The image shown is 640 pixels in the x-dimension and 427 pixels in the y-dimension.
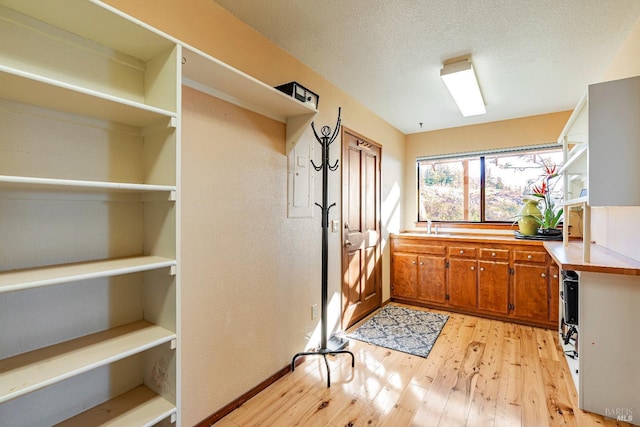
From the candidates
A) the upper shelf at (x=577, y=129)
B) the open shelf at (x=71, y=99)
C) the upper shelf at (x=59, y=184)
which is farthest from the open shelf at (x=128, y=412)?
the upper shelf at (x=577, y=129)

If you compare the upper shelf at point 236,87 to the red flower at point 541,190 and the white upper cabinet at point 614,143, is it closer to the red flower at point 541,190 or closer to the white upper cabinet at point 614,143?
the white upper cabinet at point 614,143

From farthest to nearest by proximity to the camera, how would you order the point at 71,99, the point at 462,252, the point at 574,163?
the point at 462,252 < the point at 574,163 < the point at 71,99

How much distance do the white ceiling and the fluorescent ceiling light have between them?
0.28 feet

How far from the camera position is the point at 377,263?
3.73 meters

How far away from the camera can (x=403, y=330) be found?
309 cm

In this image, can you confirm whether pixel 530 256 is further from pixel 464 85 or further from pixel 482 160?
pixel 464 85

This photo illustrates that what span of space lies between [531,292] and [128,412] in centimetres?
364

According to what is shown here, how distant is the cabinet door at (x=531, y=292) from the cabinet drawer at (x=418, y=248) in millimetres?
800

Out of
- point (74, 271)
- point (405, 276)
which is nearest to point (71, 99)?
point (74, 271)

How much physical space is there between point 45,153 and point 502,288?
3.94 meters

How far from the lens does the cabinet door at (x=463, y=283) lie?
3.50 meters

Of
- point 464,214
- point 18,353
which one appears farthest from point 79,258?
point 464,214

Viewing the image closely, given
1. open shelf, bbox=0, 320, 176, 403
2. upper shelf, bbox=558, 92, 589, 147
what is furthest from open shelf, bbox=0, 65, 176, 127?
upper shelf, bbox=558, 92, 589, 147

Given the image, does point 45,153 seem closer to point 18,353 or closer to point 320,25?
point 18,353
